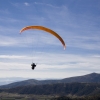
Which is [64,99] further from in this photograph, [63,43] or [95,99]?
[63,43]

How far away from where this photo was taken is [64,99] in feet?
621

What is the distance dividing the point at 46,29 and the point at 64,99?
510 feet

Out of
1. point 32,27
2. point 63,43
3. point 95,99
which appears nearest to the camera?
point 32,27

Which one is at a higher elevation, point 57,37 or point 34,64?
point 57,37

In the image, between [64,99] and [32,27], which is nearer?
[32,27]

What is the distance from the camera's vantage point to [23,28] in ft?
137

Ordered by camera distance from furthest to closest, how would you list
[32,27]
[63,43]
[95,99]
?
[95,99]
[63,43]
[32,27]

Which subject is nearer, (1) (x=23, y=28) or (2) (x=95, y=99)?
(1) (x=23, y=28)

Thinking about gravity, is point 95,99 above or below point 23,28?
below

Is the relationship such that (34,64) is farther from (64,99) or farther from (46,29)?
(64,99)

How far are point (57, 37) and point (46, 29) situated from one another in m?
3.14

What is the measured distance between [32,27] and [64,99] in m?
157

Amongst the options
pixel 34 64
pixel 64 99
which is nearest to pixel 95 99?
pixel 64 99

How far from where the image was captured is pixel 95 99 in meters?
178
